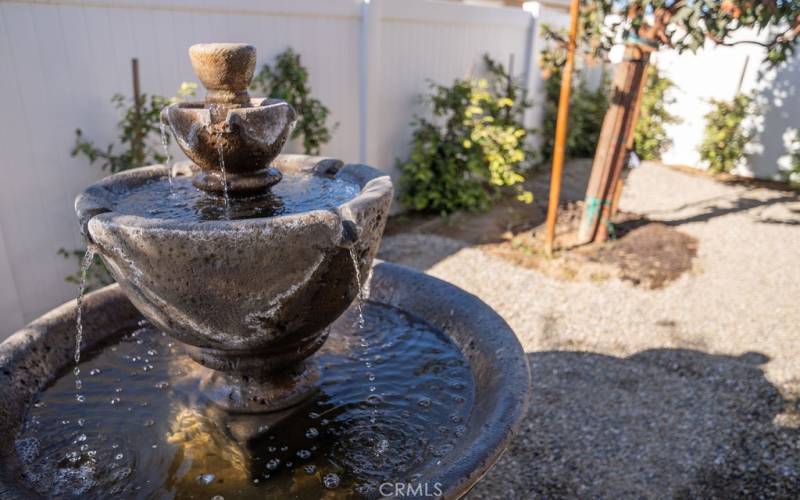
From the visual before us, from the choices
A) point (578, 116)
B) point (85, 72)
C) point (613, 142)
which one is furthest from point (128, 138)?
point (578, 116)

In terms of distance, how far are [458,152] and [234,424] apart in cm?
539

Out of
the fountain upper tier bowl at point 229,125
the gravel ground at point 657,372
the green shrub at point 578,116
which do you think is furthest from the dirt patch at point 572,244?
the fountain upper tier bowl at point 229,125

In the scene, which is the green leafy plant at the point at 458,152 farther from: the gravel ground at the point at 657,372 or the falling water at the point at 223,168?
the falling water at the point at 223,168

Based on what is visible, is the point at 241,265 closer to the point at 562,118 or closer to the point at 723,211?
the point at 562,118

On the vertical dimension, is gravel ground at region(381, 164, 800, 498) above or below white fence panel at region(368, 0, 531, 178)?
below

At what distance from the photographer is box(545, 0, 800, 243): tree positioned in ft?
12.9

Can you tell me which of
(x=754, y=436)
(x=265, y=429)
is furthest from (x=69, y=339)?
(x=754, y=436)

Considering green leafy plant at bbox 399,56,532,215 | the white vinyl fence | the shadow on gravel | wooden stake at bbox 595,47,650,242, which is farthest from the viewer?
green leafy plant at bbox 399,56,532,215

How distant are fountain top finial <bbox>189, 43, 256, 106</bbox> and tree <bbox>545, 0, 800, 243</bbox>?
11.0ft

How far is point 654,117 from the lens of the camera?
401 inches

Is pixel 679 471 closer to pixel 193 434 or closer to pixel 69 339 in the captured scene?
pixel 193 434

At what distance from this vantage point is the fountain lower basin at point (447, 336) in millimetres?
1688

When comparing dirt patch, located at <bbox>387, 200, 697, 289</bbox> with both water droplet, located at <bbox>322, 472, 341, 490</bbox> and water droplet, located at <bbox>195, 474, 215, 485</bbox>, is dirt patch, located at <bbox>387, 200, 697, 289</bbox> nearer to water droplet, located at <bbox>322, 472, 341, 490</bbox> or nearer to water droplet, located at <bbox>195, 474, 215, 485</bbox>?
water droplet, located at <bbox>322, 472, 341, 490</bbox>

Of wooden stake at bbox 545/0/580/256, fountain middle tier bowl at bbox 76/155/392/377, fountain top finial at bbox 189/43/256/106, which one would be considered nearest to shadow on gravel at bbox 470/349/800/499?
fountain middle tier bowl at bbox 76/155/392/377
